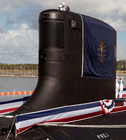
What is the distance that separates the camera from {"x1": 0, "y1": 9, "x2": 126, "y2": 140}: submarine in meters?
6.53

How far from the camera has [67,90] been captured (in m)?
7.60

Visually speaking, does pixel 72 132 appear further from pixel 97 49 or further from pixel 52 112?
pixel 97 49

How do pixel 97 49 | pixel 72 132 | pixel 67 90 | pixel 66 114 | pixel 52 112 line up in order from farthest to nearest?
pixel 97 49, pixel 67 90, pixel 66 114, pixel 52 112, pixel 72 132

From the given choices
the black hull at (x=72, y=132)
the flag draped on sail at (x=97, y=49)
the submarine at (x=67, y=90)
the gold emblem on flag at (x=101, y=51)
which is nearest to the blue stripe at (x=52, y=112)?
the submarine at (x=67, y=90)

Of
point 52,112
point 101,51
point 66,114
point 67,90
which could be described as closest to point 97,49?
point 101,51

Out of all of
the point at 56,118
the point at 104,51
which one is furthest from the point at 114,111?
the point at 56,118

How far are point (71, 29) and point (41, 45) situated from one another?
4.26ft

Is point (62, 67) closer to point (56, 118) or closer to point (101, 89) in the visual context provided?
point (56, 118)

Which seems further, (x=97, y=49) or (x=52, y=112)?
(x=97, y=49)

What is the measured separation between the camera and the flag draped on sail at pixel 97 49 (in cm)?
817

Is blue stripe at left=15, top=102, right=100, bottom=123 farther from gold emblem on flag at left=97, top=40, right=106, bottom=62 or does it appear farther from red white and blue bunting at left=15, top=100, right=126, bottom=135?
gold emblem on flag at left=97, top=40, right=106, bottom=62

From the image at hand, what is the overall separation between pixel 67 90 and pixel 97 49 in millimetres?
2418

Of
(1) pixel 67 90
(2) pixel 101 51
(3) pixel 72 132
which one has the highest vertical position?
(2) pixel 101 51

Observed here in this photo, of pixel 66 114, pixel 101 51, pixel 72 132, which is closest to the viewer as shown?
pixel 72 132
